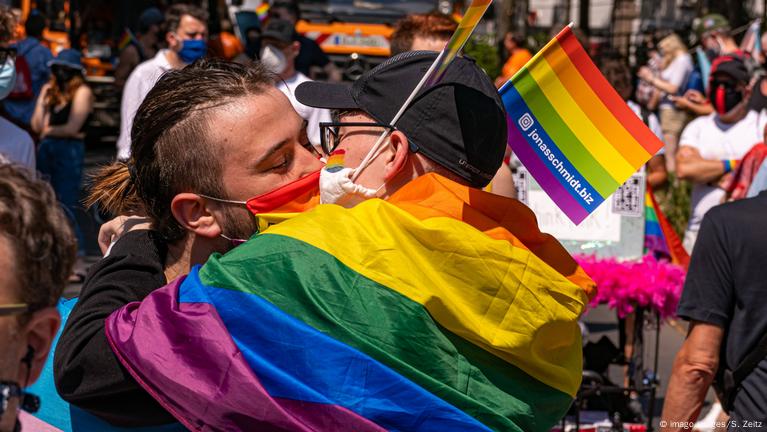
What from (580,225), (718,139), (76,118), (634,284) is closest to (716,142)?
(718,139)

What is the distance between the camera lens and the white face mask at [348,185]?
2156 millimetres

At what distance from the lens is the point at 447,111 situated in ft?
7.06

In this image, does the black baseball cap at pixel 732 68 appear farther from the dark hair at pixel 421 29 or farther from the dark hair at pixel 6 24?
the dark hair at pixel 6 24

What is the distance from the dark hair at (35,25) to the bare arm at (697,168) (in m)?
6.50

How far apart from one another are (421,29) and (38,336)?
3648 millimetres

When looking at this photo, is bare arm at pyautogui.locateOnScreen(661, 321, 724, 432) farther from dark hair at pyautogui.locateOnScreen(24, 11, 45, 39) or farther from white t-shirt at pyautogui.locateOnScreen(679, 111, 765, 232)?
dark hair at pyautogui.locateOnScreen(24, 11, 45, 39)

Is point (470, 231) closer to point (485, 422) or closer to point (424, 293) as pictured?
point (424, 293)

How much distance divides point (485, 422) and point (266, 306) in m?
0.44

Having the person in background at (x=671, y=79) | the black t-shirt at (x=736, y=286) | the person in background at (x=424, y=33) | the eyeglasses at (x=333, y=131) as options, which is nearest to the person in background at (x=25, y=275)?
the eyeglasses at (x=333, y=131)

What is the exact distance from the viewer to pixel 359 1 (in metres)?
15.9

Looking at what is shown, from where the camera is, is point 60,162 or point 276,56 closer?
point 276,56

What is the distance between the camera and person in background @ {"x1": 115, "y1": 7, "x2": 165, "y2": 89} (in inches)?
453

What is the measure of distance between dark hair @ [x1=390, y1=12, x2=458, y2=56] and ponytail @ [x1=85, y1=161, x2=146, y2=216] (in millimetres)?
2423

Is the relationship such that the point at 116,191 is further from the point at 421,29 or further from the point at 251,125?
the point at 421,29
